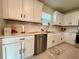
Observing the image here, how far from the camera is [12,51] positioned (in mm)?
2010

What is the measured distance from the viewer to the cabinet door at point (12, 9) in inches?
85.2

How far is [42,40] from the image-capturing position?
3279 mm

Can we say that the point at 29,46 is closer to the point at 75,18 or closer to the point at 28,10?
the point at 28,10

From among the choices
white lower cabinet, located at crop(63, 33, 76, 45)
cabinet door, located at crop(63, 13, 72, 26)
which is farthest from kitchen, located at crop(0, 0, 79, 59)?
cabinet door, located at crop(63, 13, 72, 26)

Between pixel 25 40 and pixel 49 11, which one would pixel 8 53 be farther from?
pixel 49 11

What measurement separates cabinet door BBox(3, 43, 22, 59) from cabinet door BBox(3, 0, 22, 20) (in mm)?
863

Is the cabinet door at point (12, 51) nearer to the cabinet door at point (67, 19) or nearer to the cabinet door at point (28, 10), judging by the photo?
the cabinet door at point (28, 10)

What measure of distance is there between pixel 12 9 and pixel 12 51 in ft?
4.05

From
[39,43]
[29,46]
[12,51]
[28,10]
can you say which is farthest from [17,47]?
[28,10]

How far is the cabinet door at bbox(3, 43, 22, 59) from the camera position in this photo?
184 cm

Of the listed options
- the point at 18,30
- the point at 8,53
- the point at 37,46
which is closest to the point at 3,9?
the point at 18,30

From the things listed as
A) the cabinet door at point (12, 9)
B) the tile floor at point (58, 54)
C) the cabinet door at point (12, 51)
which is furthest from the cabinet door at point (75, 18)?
the cabinet door at point (12, 51)

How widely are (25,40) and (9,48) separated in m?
0.60

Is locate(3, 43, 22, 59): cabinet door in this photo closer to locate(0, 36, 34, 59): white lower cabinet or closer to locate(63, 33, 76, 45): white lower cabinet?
locate(0, 36, 34, 59): white lower cabinet
